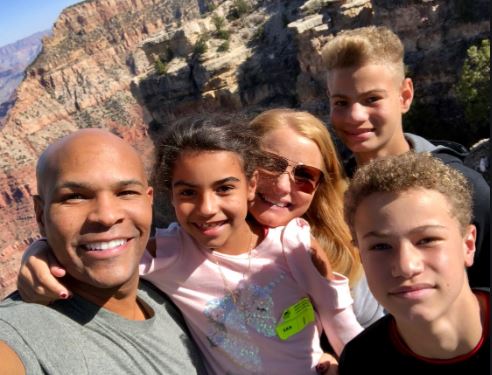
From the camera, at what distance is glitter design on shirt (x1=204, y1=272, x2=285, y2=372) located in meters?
2.87

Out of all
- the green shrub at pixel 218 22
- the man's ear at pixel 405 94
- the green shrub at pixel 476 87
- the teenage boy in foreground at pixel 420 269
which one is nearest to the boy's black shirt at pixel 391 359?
the teenage boy in foreground at pixel 420 269

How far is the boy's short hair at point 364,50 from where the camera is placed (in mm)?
3582

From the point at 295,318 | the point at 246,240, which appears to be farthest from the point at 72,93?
the point at 295,318

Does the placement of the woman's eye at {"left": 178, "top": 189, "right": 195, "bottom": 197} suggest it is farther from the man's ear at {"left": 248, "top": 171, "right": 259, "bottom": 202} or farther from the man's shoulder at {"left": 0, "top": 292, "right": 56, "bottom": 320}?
the man's shoulder at {"left": 0, "top": 292, "right": 56, "bottom": 320}

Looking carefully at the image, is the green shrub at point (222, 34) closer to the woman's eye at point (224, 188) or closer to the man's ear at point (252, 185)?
the man's ear at point (252, 185)

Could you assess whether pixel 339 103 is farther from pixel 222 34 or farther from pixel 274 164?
pixel 222 34

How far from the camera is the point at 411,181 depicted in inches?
90.0

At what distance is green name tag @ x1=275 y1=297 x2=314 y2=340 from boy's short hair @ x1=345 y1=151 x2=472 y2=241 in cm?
69

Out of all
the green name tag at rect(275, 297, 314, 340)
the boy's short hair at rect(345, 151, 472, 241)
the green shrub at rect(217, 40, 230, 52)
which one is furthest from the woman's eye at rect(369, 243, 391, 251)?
the green shrub at rect(217, 40, 230, 52)

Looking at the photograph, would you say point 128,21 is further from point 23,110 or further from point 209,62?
point 209,62

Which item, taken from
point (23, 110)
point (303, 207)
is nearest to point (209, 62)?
point (303, 207)

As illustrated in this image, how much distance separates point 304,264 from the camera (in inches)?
115

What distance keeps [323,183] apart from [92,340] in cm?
186

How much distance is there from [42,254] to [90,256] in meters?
0.30
